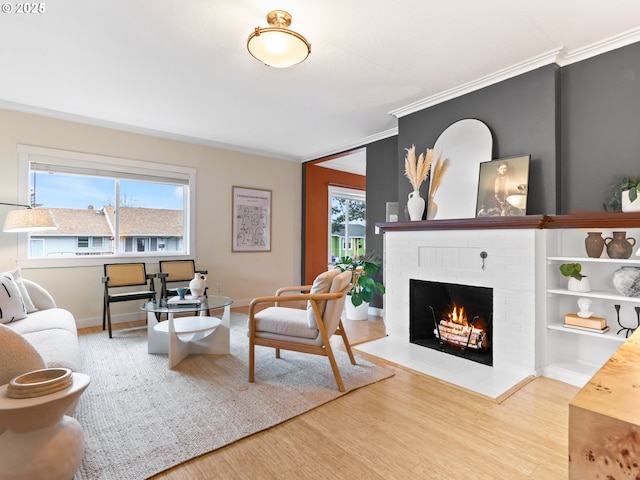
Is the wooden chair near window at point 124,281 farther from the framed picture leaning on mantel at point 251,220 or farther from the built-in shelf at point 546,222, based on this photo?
the built-in shelf at point 546,222

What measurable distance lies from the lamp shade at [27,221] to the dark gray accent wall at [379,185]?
3.63 m

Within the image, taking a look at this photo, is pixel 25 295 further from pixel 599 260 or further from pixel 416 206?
pixel 599 260

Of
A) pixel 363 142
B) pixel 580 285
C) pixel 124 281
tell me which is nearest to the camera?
pixel 580 285

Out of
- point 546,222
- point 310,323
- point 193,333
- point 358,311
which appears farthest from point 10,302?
point 546,222

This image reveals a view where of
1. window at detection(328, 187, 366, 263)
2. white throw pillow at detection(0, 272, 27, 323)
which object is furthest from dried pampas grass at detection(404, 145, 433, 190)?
white throw pillow at detection(0, 272, 27, 323)

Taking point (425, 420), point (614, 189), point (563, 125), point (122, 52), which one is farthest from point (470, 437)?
point (122, 52)

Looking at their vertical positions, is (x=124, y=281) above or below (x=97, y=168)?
below

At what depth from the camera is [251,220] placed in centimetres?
535

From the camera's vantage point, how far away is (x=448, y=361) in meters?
2.87

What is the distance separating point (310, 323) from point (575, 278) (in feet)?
6.48

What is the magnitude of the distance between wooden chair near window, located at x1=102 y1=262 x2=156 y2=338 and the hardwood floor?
2.72 m

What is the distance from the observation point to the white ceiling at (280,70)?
2.08 metres

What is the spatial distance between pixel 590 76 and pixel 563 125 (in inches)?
14.6
